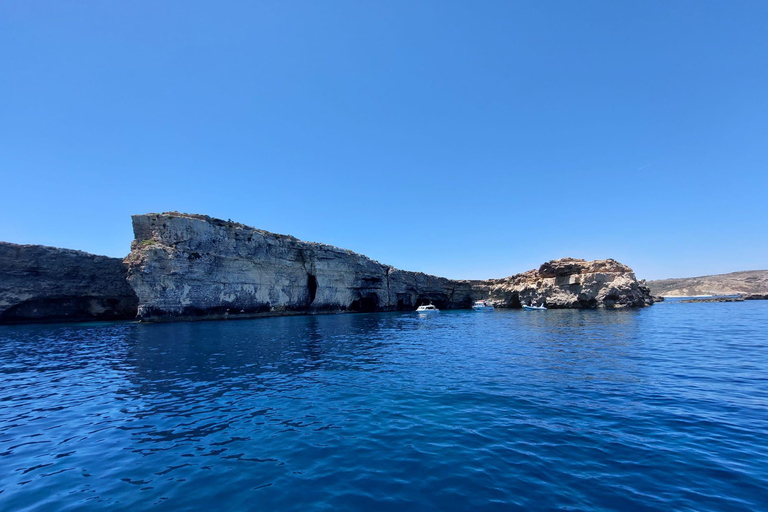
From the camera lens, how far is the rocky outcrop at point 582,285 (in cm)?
6166

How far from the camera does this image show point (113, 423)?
9.72 metres

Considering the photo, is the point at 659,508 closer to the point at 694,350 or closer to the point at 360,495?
the point at 360,495

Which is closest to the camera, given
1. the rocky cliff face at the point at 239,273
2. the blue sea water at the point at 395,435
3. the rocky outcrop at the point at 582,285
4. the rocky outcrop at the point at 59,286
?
the blue sea water at the point at 395,435

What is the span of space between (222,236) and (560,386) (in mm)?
54469

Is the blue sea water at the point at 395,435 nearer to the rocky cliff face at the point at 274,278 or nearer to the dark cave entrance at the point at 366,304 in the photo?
the rocky cliff face at the point at 274,278

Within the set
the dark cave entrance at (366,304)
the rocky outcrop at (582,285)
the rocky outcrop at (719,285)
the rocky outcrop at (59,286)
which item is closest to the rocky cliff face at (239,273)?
the dark cave entrance at (366,304)

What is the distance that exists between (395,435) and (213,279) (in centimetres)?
5409

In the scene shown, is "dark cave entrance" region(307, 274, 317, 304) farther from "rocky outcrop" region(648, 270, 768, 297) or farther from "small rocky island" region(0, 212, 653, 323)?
"rocky outcrop" region(648, 270, 768, 297)

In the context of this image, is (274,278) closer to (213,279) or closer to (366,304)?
(213,279)

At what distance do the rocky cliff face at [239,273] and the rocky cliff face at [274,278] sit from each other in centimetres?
15

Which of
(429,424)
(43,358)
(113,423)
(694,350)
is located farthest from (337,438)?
(43,358)

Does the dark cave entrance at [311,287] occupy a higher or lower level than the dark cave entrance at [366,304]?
higher

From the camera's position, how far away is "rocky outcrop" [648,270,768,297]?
450ft

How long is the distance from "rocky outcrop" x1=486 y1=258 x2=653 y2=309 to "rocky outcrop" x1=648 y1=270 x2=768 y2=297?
109 metres
